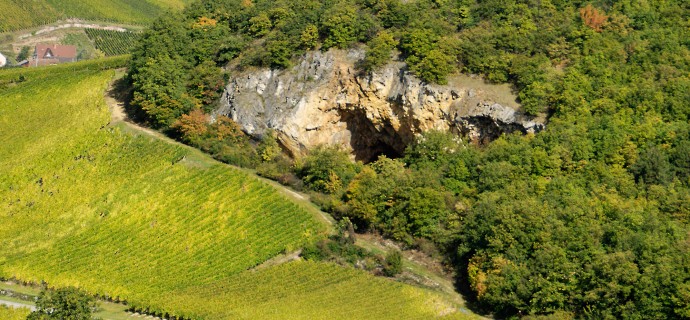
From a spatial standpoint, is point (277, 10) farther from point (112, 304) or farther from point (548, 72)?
point (112, 304)

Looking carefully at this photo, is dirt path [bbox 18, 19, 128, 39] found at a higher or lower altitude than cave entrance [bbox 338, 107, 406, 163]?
lower

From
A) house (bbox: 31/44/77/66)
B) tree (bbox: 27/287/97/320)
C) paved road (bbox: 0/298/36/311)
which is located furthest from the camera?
house (bbox: 31/44/77/66)

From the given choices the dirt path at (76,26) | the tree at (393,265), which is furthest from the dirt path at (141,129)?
the dirt path at (76,26)

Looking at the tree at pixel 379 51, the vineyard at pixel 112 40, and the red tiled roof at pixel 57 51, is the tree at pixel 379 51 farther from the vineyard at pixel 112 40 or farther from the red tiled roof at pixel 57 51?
the red tiled roof at pixel 57 51

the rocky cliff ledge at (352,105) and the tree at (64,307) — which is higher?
the rocky cliff ledge at (352,105)

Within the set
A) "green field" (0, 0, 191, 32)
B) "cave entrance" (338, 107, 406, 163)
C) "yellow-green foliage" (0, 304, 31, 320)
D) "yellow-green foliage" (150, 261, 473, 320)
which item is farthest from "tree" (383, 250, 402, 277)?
"green field" (0, 0, 191, 32)

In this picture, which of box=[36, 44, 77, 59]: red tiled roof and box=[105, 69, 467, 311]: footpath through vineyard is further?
box=[36, 44, 77, 59]: red tiled roof

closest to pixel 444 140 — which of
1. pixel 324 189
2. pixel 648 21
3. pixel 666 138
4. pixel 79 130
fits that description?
pixel 324 189

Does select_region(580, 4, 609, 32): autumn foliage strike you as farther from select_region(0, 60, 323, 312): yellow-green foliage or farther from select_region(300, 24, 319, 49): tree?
select_region(0, 60, 323, 312): yellow-green foliage
